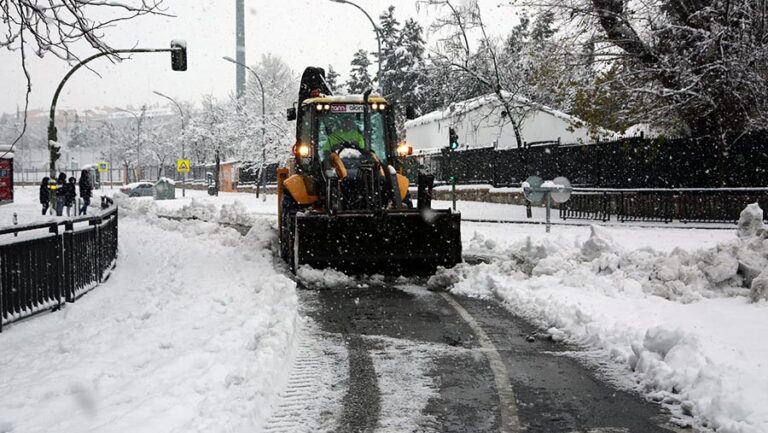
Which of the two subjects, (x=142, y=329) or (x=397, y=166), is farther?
(x=397, y=166)

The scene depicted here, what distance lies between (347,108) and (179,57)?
504 inches

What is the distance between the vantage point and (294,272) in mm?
11344

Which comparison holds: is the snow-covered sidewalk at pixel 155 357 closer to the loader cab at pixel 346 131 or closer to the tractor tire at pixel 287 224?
the tractor tire at pixel 287 224

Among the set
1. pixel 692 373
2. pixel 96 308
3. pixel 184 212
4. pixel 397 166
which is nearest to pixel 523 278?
pixel 397 166

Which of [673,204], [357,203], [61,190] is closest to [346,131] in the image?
[357,203]

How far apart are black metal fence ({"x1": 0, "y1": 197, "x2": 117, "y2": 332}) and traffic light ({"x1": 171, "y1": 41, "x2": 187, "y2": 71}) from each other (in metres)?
13.1

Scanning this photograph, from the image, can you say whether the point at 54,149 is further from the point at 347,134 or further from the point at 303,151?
the point at 347,134

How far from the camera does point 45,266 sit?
8.66 m

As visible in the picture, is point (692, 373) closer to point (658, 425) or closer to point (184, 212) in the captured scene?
point (658, 425)

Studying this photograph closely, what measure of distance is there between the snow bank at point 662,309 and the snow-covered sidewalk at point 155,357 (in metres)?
2.99

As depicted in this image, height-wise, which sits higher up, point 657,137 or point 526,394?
point 657,137

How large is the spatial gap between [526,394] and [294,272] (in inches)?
256

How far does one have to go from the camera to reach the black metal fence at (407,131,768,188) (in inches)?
894

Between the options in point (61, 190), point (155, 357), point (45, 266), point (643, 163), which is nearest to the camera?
point (155, 357)
